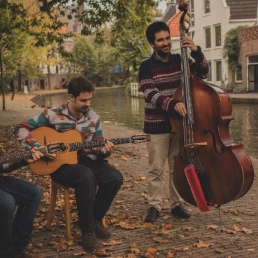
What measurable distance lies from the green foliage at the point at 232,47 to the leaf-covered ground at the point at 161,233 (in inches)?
1002

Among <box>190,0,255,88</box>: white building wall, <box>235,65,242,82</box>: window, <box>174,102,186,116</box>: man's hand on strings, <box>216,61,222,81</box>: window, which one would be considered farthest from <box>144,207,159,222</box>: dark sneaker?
<box>216,61,222,81</box>: window

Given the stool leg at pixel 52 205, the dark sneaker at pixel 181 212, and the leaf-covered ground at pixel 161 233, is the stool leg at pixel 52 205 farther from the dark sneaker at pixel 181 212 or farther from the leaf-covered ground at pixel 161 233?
the dark sneaker at pixel 181 212

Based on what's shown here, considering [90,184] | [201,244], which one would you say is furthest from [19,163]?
[201,244]

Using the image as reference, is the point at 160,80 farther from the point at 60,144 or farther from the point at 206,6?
the point at 206,6

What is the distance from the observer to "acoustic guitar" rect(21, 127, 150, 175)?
13.4 feet

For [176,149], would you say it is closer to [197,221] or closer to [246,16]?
[197,221]

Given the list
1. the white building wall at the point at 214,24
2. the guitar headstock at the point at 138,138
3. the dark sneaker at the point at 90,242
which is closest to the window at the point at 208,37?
the white building wall at the point at 214,24

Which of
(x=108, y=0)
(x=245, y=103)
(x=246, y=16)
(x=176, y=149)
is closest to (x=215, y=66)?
(x=246, y=16)

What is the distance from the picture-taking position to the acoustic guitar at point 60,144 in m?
4.08

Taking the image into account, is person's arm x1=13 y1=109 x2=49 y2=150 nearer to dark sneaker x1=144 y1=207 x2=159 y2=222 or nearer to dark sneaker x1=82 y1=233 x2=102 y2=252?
dark sneaker x1=82 y1=233 x2=102 y2=252

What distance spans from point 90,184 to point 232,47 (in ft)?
91.7

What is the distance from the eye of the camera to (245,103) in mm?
23000

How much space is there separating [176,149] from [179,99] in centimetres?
73

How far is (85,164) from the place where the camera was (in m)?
4.38
